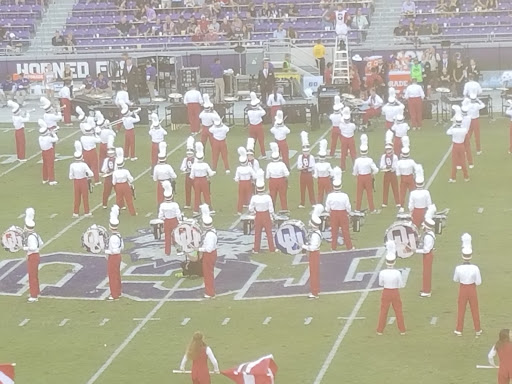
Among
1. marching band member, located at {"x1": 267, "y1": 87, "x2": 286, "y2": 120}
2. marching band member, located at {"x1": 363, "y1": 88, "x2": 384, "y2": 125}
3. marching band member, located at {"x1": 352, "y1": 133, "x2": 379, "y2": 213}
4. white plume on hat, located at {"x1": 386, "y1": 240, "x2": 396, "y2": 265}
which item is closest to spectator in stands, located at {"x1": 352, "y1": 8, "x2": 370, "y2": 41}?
marching band member, located at {"x1": 363, "y1": 88, "x2": 384, "y2": 125}

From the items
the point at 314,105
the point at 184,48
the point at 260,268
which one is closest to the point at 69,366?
the point at 260,268

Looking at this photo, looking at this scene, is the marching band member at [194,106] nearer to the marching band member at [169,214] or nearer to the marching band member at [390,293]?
the marching band member at [169,214]

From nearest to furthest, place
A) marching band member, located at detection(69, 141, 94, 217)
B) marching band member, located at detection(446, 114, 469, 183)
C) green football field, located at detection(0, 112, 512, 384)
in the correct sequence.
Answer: green football field, located at detection(0, 112, 512, 384) → marching band member, located at detection(69, 141, 94, 217) → marching band member, located at detection(446, 114, 469, 183)

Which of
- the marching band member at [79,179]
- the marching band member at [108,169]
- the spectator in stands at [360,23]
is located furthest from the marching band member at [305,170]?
the spectator in stands at [360,23]

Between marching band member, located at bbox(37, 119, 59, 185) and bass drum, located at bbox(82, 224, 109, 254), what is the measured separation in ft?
22.2

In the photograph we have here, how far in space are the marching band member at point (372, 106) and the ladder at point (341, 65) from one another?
3.45 m

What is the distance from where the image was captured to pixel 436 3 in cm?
3691

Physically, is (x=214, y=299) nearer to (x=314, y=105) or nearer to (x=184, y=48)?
(x=314, y=105)

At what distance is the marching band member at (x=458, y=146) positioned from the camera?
22.7 metres

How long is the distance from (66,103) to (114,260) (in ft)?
46.3

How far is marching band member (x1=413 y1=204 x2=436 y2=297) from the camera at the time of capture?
1661 cm

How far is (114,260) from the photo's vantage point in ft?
56.0

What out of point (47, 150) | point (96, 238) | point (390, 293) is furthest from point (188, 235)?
point (47, 150)

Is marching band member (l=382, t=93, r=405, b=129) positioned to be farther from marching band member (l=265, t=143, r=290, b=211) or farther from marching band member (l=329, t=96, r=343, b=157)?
marching band member (l=265, t=143, r=290, b=211)
